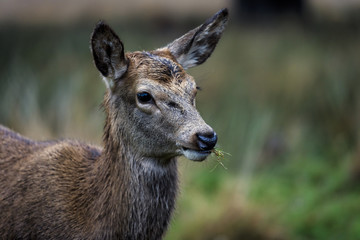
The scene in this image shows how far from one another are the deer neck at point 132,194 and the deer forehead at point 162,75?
525 millimetres

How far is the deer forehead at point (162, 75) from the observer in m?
5.74

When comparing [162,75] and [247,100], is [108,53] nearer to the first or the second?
[162,75]

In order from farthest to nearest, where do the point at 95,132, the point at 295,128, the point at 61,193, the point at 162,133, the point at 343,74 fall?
the point at 343,74, the point at 295,128, the point at 95,132, the point at 61,193, the point at 162,133

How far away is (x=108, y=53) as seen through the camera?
5871 millimetres

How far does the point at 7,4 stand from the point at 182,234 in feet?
34.4

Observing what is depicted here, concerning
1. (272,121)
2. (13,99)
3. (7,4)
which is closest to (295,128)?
(272,121)

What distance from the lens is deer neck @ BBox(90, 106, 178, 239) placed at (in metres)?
5.88

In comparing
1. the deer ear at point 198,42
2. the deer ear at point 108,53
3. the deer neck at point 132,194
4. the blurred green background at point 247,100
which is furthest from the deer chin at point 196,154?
the blurred green background at point 247,100

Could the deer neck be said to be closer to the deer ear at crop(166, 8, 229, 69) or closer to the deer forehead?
the deer forehead

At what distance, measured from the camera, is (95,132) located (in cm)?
1072

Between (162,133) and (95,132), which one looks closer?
(162,133)

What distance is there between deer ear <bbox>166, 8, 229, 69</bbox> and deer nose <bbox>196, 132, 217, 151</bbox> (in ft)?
4.41

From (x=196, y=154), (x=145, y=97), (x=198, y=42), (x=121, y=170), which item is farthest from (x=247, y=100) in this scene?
(x=196, y=154)

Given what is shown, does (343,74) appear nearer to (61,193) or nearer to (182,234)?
(182,234)
